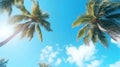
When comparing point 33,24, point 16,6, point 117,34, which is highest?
point 16,6

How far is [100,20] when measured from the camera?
2639 centimetres

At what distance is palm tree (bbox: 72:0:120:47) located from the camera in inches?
994

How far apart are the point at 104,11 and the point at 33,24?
9.49 meters

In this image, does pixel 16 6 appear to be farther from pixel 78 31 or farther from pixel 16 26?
pixel 78 31

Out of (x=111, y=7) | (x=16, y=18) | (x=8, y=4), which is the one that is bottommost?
(x=111, y=7)

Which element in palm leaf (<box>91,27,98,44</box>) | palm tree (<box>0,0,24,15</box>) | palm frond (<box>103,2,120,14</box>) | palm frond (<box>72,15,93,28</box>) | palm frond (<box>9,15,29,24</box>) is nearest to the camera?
palm frond (<box>103,2,120,14</box>)

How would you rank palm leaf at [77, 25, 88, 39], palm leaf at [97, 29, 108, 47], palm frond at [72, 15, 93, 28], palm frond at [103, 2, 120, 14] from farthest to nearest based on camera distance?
1. palm leaf at [77, 25, 88, 39]
2. palm leaf at [97, 29, 108, 47]
3. palm frond at [72, 15, 93, 28]
4. palm frond at [103, 2, 120, 14]

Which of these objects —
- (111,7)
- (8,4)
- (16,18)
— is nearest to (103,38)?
(111,7)

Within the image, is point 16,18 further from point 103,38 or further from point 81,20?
point 103,38

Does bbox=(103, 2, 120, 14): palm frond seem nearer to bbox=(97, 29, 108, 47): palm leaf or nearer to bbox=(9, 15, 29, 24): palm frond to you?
bbox=(97, 29, 108, 47): palm leaf

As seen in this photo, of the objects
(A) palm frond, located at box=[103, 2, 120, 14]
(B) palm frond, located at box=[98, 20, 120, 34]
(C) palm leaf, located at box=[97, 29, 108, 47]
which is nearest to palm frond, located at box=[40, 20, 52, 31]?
(C) palm leaf, located at box=[97, 29, 108, 47]

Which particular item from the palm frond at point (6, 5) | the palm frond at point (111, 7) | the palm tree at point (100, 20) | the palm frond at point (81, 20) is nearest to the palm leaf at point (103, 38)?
the palm tree at point (100, 20)

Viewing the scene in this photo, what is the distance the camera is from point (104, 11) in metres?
26.2

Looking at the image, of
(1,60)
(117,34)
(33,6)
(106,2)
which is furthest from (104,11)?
(1,60)
